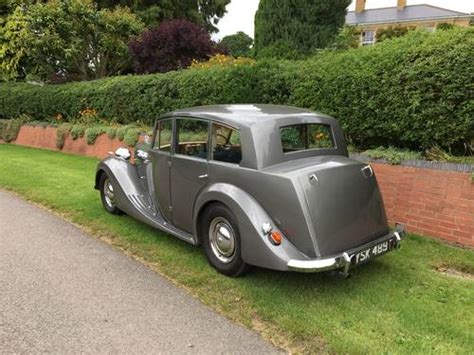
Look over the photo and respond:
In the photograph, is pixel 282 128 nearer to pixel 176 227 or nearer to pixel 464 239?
pixel 176 227

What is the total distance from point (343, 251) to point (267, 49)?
42.7ft

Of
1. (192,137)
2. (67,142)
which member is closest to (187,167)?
(192,137)

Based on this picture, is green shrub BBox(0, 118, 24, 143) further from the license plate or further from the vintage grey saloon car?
the license plate

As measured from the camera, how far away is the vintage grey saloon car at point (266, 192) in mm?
3748

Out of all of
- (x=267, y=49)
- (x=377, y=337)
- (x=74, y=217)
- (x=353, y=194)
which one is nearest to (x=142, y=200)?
(x=74, y=217)

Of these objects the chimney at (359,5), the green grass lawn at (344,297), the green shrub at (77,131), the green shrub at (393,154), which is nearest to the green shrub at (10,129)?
the green shrub at (77,131)

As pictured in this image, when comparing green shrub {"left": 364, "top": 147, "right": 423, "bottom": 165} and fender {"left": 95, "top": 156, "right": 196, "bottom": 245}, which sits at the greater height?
green shrub {"left": 364, "top": 147, "right": 423, "bottom": 165}

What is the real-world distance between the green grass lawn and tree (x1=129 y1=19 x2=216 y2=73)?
11.3 metres

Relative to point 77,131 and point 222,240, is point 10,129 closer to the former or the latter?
point 77,131

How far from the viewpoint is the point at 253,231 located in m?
3.87

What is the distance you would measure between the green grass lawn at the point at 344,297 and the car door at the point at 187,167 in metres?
0.50

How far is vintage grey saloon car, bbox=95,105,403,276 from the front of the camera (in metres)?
3.75

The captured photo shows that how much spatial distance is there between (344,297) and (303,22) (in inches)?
545

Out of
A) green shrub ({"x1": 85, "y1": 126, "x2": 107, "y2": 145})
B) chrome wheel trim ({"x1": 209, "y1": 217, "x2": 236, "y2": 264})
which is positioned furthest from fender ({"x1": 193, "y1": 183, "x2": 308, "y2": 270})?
green shrub ({"x1": 85, "y1": 126, "x2": 107, "y2": 145})
